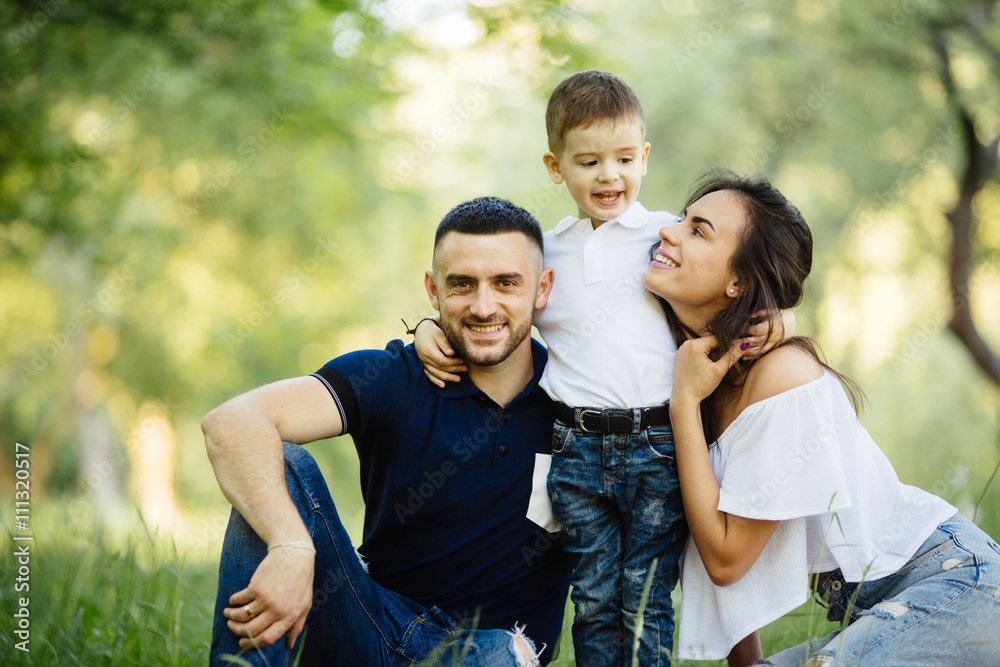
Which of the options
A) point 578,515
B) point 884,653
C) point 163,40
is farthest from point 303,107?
point 884,653

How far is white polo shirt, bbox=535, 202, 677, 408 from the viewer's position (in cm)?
239

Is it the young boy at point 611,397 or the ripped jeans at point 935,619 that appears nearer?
the ripped jeans at point 935,619

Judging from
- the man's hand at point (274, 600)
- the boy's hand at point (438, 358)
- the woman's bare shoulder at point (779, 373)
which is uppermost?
the boy's hand at point (438, 358)

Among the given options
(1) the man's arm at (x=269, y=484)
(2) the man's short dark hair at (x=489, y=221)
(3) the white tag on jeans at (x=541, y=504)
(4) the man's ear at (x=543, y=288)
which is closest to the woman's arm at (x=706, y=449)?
(3) the white tag on jeans at (x=541, y=504)

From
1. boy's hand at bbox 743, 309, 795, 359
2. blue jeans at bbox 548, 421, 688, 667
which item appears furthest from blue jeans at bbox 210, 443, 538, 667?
boy's hand at bbox 743, 309, 795, 359

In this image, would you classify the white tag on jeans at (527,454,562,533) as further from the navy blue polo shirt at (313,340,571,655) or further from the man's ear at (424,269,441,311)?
the man's ear at (424,269,441,311)

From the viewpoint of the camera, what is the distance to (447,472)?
8.14 feet

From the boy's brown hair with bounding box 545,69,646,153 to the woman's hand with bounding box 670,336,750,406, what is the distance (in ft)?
2.57

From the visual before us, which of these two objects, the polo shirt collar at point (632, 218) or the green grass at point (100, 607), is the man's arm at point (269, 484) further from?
the polo shirt collar at point (632, 218)

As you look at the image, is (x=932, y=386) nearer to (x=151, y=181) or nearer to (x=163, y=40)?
(x=163, y=40)

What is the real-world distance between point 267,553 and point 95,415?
14.3 meters

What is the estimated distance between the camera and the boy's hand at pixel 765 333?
2.30m

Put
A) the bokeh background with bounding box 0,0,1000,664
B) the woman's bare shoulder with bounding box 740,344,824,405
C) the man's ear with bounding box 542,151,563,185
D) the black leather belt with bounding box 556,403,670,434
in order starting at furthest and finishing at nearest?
the bokeh background with bounding box 0,0,1000,664
the man's ear with bounding box 542,151,563,185
the black leather belt with bounding box 556,403,670,434
the woman's bare shoulder with bounding box 740,344,824,405

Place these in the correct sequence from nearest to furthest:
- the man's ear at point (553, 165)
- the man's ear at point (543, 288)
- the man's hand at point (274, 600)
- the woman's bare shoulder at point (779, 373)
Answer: the man's hand at point (274, 600) → the woman's bare shoulder at point (779, 373) → the man's ear at point (543, 288) → the man's ear at point (553, 165)
